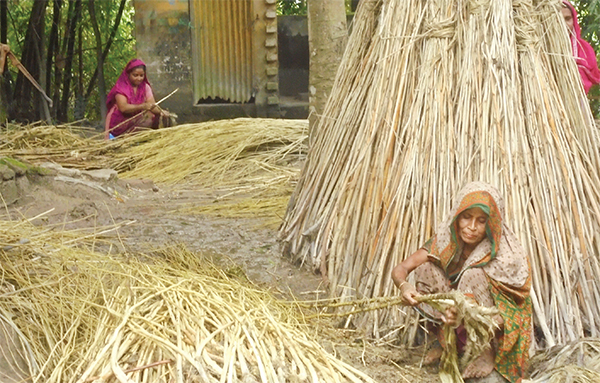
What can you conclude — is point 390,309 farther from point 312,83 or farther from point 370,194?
point 312,83

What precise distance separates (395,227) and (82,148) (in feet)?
14.2

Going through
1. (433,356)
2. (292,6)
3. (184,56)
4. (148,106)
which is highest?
(292,6)

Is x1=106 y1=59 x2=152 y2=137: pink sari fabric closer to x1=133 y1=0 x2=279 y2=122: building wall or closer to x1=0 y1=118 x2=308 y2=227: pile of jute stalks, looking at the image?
x1=0 y1=118 x2=308 y2=227: pile of jute stalks

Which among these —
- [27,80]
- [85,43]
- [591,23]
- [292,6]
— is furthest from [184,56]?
[591,23]

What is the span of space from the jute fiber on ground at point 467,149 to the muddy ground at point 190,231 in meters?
0.14

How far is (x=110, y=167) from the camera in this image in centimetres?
673

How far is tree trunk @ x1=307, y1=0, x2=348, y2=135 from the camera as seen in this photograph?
465cm

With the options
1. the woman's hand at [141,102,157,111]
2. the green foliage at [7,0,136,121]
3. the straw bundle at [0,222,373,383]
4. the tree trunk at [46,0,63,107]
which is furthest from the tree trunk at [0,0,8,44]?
the straw bundle at [0,222,373,383]

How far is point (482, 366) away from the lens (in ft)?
9.56

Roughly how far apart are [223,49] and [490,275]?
6.47 metres

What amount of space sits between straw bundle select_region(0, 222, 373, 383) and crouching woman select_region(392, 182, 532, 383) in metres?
0.51

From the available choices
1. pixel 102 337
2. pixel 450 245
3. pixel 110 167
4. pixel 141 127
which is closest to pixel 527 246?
pixel 450 245

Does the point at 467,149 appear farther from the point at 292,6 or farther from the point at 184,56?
the point at 292,6

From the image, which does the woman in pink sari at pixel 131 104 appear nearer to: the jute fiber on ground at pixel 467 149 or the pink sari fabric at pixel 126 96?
the pink sari fabric at pixel 126 96
